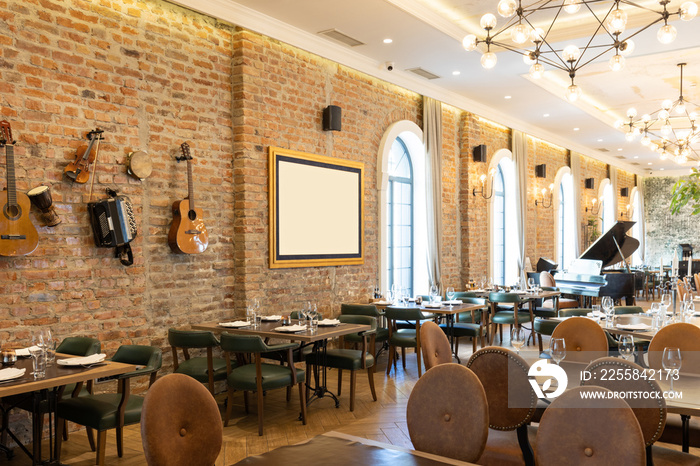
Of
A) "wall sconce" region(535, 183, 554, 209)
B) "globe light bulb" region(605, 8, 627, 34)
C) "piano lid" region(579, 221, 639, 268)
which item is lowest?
"piano lid" region(579, 221, 639, 268)

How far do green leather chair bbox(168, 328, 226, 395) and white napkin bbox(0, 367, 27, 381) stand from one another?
5.06 ft

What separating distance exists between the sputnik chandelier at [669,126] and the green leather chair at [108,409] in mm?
7782

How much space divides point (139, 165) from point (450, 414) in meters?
3.83

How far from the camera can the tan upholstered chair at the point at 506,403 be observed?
3006 millimetres

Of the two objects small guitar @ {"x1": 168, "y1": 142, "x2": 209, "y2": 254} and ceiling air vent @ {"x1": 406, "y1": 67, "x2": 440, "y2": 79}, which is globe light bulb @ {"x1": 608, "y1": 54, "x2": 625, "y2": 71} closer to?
small guitar @ {"x1": 168, "y1": 142, "x2": 209, "y2": 254}

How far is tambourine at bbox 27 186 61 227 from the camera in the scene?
4.47 meters

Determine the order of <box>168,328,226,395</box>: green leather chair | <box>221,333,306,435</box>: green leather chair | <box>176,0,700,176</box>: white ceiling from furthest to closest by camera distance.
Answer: <box>176,0,700,176</box>: white ceiling
<box>168,328,226,395</box>: green leather chair
<box>221,333,306,435</box>: green leather chair

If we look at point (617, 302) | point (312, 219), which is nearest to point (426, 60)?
point (312, 219)

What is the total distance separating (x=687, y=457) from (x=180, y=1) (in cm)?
537

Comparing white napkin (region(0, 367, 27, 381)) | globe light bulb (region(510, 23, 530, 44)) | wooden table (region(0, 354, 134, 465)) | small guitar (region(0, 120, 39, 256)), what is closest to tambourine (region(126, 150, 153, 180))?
small guitar (region(0, 120, 39, 256))

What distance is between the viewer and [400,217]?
30.6 ft

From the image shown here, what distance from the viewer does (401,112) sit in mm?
8883

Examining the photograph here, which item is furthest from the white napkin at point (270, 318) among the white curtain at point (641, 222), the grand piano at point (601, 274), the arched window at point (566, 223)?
the white curtain at point (641, 222)

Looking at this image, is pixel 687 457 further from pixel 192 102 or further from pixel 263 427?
pixel 192 102
